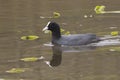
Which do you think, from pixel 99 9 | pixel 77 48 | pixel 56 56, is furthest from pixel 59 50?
pixel 99 9

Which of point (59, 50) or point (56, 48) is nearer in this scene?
point (59, 50)

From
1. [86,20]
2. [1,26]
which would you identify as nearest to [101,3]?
A: [86,20]

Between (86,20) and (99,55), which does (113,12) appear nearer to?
(86,20)

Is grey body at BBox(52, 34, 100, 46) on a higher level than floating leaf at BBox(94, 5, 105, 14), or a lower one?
higher

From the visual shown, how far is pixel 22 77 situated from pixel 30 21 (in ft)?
23.3

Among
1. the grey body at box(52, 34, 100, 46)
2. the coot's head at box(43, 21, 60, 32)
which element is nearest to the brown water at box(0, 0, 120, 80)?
the coot's head at box(43, 21, 60, 32)

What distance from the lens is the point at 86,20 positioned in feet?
60.7

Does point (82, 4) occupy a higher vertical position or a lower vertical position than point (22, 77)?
lower

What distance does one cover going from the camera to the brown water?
12.1m

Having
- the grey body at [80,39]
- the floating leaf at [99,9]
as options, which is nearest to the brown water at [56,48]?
the floating leaf at [99,9]

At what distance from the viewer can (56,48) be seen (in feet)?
50.3

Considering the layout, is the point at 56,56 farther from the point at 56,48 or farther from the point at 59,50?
the point at 56,48

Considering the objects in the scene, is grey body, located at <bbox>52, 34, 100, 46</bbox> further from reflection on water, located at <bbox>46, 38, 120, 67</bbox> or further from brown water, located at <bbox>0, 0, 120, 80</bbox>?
brown water, located at <bbox>0, 0, 120, 80</bbox>

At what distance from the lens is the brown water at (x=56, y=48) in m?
12.1
